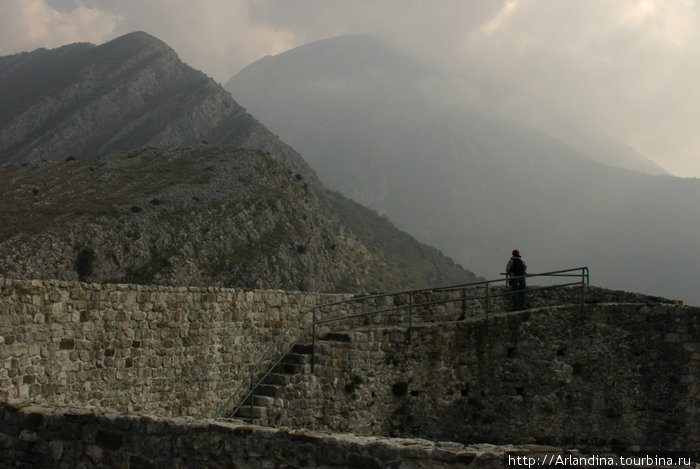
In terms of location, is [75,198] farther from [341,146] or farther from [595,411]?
[341,146]

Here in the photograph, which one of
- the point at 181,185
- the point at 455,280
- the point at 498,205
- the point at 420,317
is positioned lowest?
the point at 420,317

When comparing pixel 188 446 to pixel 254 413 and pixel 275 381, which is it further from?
pixel 275 381

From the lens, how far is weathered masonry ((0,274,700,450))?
11227mm

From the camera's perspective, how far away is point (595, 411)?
12406mm

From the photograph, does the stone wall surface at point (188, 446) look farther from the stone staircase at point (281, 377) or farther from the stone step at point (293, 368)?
the stone step at point (293, 368)

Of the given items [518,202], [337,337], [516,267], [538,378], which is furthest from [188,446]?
[518,202]

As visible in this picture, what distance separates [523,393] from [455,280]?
237 ft

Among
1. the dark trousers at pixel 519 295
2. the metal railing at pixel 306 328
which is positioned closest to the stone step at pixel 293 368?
the metal railing at pixel 306 328

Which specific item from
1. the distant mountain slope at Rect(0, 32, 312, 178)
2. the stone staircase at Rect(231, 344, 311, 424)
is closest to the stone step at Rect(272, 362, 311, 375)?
the stone staircase at Rect(231, 344, 311, 424)

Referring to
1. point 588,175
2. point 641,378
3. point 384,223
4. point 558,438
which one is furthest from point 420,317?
point 588,175

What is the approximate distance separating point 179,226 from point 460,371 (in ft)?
133

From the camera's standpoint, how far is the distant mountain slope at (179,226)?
4262 centimetres

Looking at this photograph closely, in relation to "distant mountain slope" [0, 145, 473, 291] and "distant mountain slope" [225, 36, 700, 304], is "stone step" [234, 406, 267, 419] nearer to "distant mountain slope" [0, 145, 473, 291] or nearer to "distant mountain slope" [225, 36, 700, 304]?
"distant mountain slope" [0, 145, 473, 291]

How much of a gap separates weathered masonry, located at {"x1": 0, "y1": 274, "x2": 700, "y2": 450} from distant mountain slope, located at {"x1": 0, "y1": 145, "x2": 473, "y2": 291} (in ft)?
102
